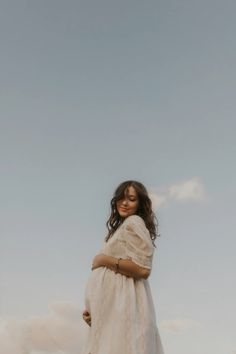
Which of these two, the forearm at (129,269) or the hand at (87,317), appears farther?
the hand at (87,317)

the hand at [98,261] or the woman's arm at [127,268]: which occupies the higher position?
the hand at [98,261]

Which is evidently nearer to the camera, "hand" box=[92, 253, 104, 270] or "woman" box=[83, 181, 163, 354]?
"woman" box=[83, 181, 163, 354]

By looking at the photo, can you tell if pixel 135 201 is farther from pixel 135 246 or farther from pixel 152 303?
pixel 152 303

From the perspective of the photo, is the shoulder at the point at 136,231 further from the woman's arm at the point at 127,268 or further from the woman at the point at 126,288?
the woman's arm at the point at 127,268

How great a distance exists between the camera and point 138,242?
6.18m

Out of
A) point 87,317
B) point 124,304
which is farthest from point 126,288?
point 87,317

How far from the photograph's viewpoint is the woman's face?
6500mm

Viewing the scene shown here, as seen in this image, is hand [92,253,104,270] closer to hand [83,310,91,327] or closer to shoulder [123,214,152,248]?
shoulder [123,214,152,248]

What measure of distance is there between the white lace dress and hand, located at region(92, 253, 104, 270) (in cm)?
5

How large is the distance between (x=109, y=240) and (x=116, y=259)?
0.36 meters

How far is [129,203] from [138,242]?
51 centimetres

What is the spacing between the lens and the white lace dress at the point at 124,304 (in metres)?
5.77

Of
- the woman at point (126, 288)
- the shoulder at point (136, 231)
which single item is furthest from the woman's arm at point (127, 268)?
the shoulder at point (136, 231)

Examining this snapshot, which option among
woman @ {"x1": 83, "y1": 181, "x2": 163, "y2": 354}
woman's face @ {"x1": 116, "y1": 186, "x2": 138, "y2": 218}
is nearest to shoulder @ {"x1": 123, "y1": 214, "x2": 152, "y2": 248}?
woman @ {"x1": 83, "y1": 181, "x2": 163, "y2": 354}
